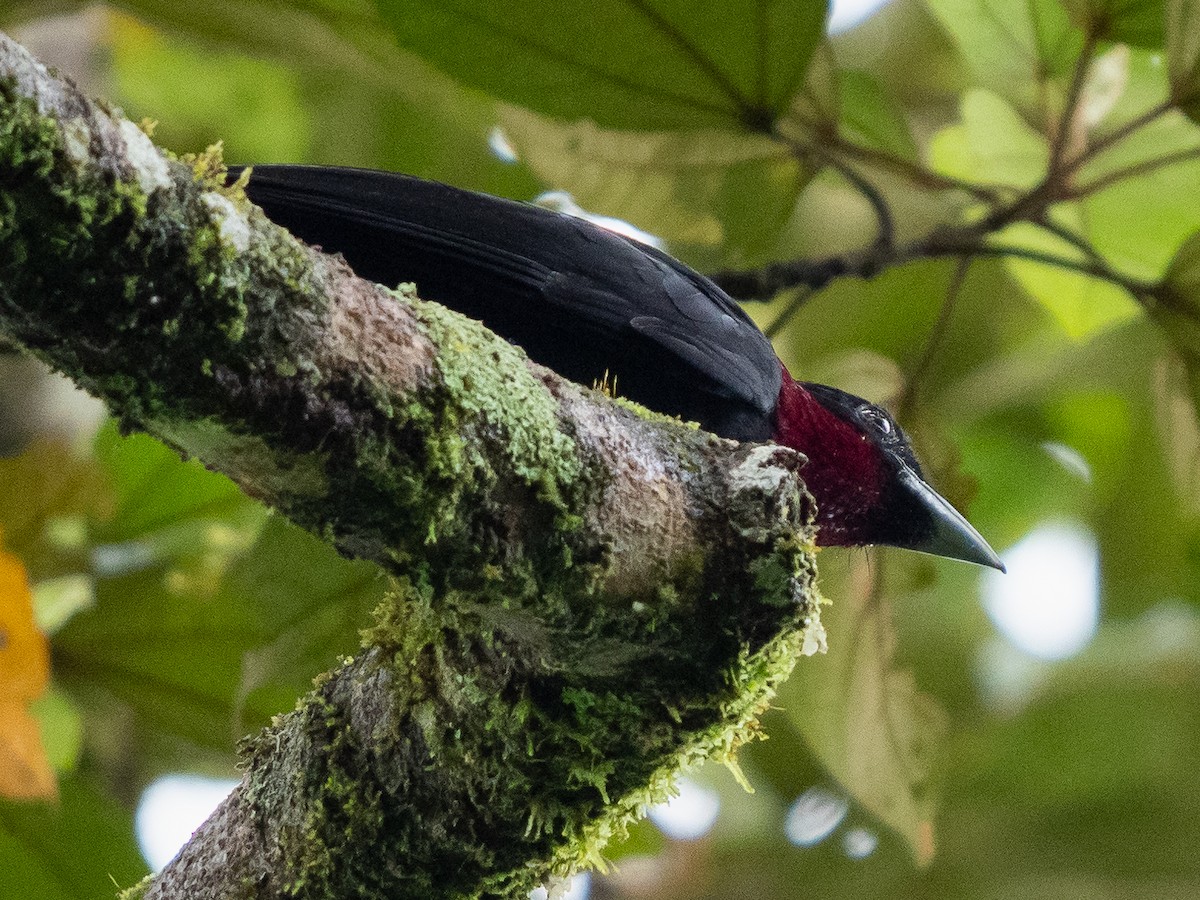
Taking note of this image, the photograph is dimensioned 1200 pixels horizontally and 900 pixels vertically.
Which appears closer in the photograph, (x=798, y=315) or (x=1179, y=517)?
(x=798, y=315)

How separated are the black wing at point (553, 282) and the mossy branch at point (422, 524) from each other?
2.78ft

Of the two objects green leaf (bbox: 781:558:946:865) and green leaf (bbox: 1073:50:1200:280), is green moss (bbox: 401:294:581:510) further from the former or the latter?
green leaf (bbox: 1073:50:1200:280)

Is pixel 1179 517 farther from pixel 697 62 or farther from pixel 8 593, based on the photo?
pixel 8 593

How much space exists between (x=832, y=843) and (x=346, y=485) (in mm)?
3452

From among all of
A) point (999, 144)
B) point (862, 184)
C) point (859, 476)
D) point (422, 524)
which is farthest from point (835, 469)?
point (422, 524)

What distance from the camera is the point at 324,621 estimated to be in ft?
8.41

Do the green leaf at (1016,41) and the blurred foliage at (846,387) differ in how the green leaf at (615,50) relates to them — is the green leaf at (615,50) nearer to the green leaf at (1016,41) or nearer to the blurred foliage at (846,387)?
the blurred foliage at (846,387)

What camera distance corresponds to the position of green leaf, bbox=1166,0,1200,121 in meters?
2.75

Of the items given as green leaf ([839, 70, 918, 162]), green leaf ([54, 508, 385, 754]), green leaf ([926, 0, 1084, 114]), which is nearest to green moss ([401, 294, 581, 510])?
green leaf ([54, 508, 385, 754])

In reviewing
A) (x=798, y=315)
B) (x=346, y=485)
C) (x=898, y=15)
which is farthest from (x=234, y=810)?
(x=898, y=15)

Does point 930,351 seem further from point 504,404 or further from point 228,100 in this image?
point 228,100

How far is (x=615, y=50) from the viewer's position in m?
2.63

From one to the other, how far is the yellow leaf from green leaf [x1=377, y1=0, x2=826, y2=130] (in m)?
1.36

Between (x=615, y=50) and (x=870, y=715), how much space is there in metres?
1.56
